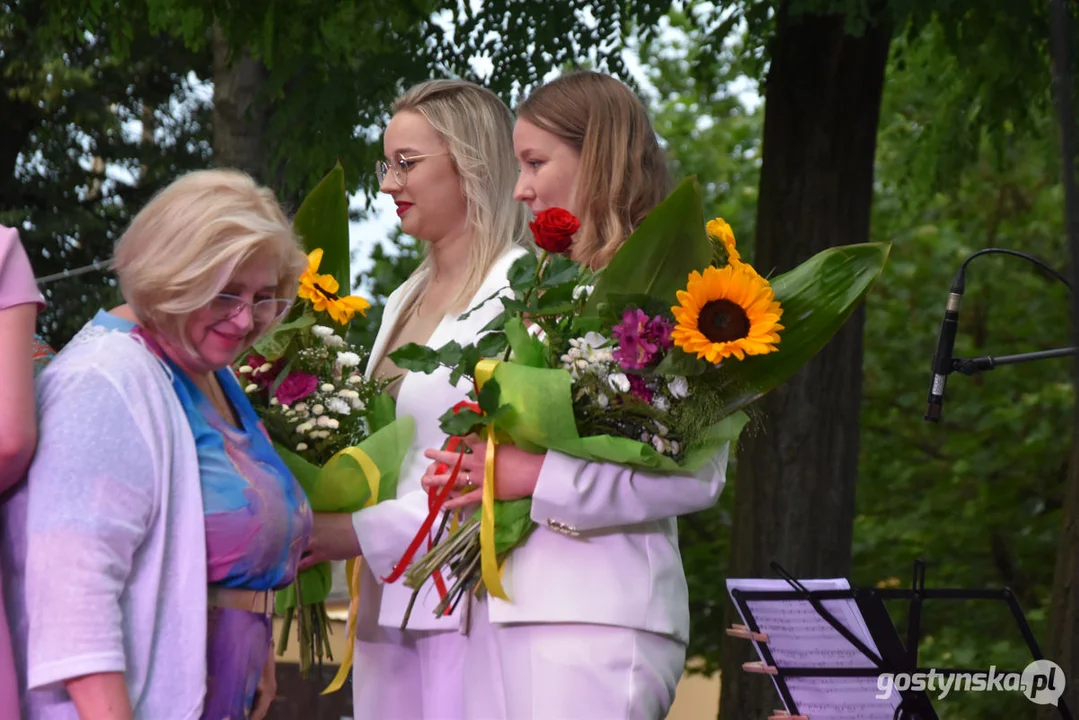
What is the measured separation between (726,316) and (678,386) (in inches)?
6.0

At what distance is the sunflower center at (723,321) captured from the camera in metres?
2.42

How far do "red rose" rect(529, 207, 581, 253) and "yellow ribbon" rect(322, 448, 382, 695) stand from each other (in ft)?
1.92

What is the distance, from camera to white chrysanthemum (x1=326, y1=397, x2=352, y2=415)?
283cm

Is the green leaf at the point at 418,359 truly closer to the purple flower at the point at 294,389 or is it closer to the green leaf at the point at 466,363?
the green leaf at the point at 466,363

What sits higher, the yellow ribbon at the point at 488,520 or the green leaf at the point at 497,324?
the green leaf at the point at 497,324

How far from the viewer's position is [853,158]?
503 cm

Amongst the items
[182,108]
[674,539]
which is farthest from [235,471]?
[182,108]

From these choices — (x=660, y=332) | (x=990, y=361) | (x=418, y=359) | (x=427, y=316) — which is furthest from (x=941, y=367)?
(x=427, y=316)

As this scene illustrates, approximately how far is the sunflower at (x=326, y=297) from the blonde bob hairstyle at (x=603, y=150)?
1.67 feet

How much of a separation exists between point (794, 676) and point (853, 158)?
98.5 inches

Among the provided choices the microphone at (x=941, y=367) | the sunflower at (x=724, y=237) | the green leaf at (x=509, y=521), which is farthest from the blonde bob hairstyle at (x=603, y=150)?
the microphone at (x=941, y=367)

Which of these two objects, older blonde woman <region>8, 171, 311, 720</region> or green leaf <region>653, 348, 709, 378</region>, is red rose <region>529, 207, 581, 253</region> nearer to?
green leaf <region>653, 348, 709, 378</region>

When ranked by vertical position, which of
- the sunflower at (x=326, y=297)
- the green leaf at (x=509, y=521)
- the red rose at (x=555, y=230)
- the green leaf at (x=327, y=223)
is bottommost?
the green leaf at (x=509, y=521)

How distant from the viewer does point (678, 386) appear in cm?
248
